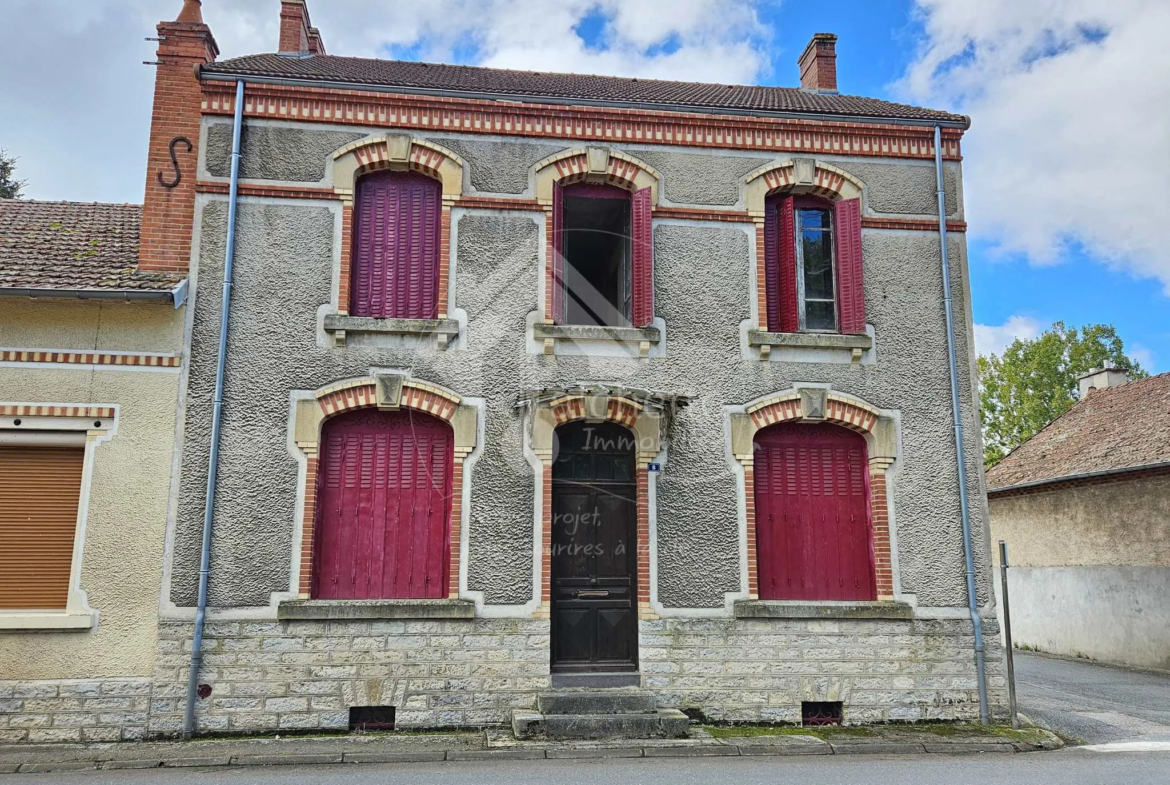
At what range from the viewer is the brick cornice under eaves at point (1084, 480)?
13.9 meters

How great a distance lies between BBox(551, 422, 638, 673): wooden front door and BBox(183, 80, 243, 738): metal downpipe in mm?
3461

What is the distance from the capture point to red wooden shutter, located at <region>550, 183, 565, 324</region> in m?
9.58

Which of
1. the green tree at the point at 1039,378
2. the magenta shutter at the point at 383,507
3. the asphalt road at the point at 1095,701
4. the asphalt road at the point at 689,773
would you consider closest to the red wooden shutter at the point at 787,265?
the magenta shutter at the point at 383,507

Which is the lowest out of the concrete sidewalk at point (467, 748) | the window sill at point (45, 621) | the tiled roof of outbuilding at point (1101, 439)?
the concrete sidewalk at point (467, 748)

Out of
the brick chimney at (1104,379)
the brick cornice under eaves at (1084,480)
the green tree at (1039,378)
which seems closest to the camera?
the brick cornice under eaves at (1084,480)

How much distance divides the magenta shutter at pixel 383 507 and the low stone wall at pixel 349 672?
48 cm

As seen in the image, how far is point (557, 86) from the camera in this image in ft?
35.4

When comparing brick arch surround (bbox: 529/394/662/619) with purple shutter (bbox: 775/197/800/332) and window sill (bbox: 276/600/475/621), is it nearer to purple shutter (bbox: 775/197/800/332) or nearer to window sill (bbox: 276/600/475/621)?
window sill (bbox: 276/600/475/621)

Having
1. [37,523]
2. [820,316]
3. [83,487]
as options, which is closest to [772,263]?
[820,316]

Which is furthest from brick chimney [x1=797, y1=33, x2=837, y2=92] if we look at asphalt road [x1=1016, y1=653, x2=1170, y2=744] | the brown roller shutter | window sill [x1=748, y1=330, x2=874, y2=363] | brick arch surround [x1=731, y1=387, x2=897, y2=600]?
the brown roller shutter

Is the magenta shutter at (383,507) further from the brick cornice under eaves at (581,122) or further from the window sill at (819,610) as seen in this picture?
the brick cornice under eaves at (581,122)

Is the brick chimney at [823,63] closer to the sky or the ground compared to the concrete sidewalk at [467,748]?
closer to the sky

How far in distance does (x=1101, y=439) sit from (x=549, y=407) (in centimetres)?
1266

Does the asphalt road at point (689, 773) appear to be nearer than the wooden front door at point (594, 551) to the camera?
Yes
